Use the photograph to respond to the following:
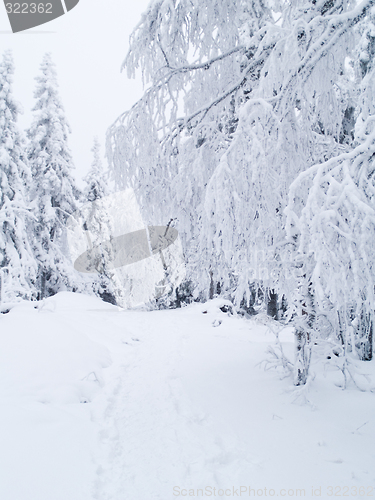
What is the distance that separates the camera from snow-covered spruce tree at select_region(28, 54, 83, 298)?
15445 mm

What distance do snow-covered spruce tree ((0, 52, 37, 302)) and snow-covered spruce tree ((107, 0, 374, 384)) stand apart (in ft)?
35.1

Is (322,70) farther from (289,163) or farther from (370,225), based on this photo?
(370,225)

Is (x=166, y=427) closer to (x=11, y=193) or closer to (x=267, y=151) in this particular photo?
(x=267, y=151)

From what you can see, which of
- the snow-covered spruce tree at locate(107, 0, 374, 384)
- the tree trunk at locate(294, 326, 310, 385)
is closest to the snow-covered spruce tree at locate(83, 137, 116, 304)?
the snow-covered spruce tree at locate(107, 0, 374, 384)

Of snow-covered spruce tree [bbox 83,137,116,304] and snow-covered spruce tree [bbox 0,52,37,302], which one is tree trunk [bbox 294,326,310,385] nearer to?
snow-covered spruce tree [bbox 0,52,37,302]

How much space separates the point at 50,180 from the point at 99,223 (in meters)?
4.79

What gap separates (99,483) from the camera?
261 centimetres

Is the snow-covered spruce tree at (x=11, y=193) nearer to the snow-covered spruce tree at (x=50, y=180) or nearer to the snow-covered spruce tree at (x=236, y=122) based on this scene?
the snow-covered spruce tree at (x=50, y=180)

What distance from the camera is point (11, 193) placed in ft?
43.4

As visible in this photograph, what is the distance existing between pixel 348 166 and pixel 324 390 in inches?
132

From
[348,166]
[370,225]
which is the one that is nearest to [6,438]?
[370,225]

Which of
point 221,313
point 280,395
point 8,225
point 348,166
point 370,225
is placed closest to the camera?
point 370,225

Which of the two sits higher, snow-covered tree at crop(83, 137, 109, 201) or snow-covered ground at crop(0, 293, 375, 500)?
snow-covered tree at crop(83, 137, 109, 201)

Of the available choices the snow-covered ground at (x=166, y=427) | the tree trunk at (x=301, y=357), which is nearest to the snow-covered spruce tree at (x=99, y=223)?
the snow-covered ground at (x=166, y=427)
